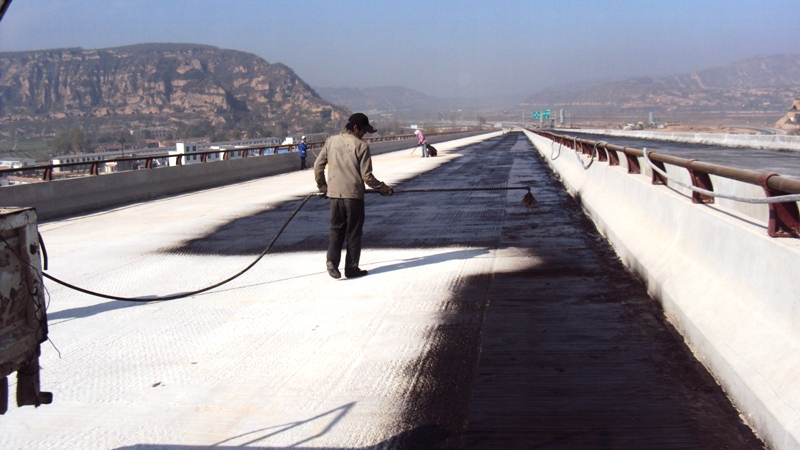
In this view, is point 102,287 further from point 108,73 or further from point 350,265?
point 108,73

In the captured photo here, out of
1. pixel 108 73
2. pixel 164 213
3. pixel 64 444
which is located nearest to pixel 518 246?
pixel 64 444

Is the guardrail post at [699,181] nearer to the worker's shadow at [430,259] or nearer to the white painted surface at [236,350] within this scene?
the white painted surface at [236,350]

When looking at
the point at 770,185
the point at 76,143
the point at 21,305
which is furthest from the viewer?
the point at 76,143

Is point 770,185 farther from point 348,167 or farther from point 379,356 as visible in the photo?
point 348,167

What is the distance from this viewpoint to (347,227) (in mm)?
9453

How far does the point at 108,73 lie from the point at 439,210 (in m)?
156

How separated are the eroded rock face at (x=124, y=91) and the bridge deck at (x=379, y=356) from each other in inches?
3111

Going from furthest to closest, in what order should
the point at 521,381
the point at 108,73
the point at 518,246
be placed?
the point at 108,73
the point at 518,246
the point at 521,381

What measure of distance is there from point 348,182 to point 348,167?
7.4 inches

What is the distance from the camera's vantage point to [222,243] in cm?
1297

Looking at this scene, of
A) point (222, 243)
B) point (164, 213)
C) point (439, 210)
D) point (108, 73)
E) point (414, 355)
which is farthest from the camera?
point (108, 73)

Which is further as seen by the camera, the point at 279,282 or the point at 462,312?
the point at 279,282

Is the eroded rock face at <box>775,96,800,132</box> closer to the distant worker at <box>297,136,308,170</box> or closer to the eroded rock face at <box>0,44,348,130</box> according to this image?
the eroded rock face at <box>0,44,348,130</box>

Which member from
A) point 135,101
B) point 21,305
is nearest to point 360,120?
point 21,305
